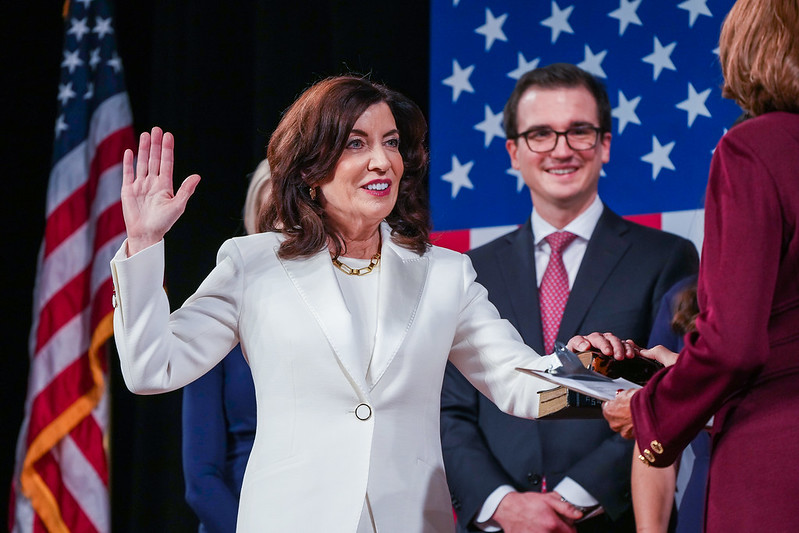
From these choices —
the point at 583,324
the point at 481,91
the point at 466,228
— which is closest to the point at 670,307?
the point at 583,324

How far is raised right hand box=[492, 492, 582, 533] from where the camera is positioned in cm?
257

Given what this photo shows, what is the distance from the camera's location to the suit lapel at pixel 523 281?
2.90 meters

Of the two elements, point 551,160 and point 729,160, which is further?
point 551,160

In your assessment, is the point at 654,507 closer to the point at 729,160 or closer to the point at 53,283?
the point at 729,160

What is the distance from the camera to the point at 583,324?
2.86m

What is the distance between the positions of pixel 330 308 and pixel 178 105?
2.45 metres

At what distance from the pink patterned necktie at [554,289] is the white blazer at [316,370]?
0.91 m

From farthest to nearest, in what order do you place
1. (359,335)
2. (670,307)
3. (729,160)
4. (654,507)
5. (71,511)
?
(71,511) < (670,307) < (654,507) < (359,335) < (729,160)

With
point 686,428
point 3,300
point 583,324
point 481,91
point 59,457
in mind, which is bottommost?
point 59,457

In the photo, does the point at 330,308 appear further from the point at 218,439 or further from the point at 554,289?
the point at 554,289

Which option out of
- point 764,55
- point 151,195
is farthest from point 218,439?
point 764,55

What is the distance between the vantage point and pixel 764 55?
1606mm

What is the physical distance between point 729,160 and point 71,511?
10.8ft

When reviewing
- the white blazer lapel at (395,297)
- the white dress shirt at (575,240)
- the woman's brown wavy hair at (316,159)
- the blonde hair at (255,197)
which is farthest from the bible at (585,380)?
the blonde hair at (255,197)
